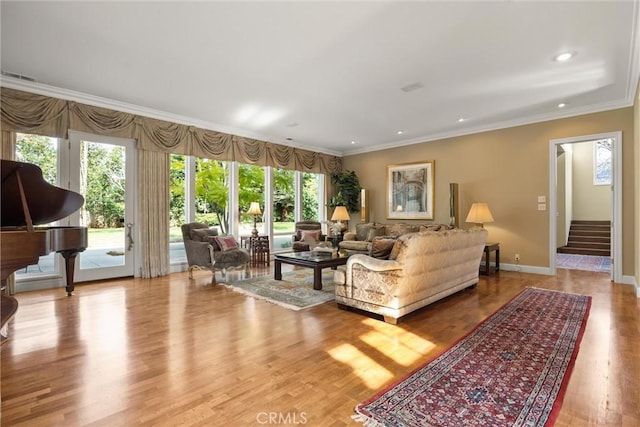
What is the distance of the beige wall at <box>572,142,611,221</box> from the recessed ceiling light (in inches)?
298

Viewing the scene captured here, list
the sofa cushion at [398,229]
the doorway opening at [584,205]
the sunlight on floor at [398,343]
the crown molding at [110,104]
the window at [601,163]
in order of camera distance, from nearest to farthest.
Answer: the sunlight on floor at [398,343], the crown molding at [110,104], the sofa cushion at [398,229], the doorway opening at [584,205], the window at [601,163]

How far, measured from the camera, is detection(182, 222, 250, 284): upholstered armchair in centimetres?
508

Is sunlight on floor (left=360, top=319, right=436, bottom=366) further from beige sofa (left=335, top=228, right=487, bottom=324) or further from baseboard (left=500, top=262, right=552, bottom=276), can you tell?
baseboard (left=500, top=262, right=552, bottom=276)

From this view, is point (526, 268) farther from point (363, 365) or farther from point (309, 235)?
point (363, 365)

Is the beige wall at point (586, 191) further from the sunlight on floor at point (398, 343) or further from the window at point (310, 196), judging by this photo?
the sunlight on floor at point (398, 343)

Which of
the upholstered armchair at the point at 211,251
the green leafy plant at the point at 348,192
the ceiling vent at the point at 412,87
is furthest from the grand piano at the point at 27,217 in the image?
the green leafy plant at the point at 348,192

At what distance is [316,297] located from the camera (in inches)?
161

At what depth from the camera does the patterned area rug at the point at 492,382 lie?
171cm

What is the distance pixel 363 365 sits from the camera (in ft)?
7.59

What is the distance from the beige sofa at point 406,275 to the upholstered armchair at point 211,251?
91.4 inches

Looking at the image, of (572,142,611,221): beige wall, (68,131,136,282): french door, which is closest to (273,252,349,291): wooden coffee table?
(68,131,136,282): french door

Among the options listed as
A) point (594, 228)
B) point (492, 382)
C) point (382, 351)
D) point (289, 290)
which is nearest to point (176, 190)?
point (289, 290)

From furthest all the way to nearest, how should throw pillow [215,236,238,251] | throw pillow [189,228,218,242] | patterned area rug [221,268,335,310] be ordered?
throw pillow [189,228,218,242] < throw pillow [215,236,238,251] < patterned area rug [221,268,335,310]

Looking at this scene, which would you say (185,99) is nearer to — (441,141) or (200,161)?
(200,161)
